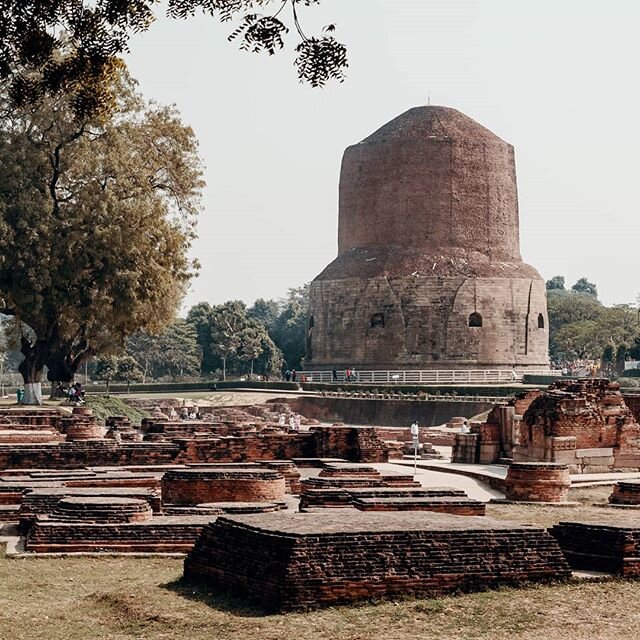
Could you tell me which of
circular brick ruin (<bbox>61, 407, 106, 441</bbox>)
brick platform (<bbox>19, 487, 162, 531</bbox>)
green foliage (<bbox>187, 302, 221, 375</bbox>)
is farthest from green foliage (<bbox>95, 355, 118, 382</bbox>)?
brick platform (<bbox>19, 487, 162, 531</bbox>)

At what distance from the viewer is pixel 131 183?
29594 mm

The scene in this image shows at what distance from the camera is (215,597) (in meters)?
7.70

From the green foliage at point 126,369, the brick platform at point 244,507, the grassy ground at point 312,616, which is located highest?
the green foliage at point 126,369

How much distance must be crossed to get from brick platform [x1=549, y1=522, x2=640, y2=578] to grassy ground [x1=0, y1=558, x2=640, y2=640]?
222mm

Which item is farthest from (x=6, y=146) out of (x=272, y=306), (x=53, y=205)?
(x=272, y=306)

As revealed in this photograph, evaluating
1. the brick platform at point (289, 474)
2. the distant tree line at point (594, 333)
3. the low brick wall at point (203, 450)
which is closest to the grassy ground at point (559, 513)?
the brick platform at point (289, 474)

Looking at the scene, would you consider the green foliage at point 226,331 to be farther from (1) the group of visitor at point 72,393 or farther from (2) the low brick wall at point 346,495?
(2) the low brick wall at point 346,495

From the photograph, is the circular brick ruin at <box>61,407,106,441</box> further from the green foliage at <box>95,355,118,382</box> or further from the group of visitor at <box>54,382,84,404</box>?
the green foliage at <box>95,355,118,382</box>

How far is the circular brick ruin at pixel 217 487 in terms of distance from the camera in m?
12.1

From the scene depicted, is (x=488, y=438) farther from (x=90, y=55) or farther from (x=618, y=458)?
(x=90, y=55)

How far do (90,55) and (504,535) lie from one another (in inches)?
148

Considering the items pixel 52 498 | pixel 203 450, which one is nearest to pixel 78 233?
pixel 203 450

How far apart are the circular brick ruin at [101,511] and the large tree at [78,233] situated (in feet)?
60.6

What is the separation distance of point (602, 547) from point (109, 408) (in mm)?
22136
